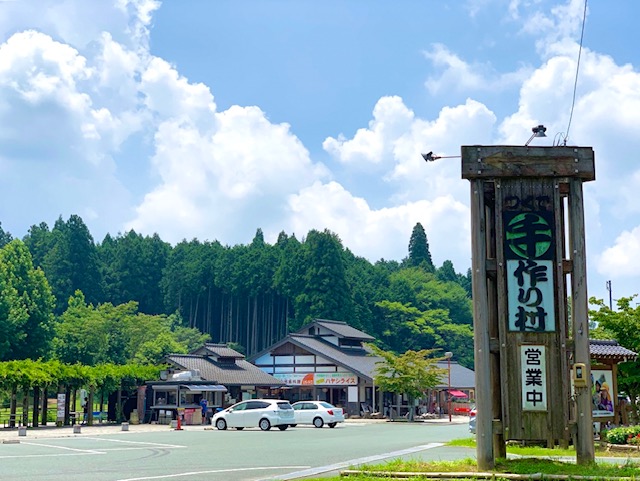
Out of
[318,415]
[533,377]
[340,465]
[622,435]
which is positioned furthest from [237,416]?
[533,377]

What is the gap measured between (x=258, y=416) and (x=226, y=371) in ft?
53.9

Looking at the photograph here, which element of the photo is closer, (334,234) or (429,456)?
(429,456)

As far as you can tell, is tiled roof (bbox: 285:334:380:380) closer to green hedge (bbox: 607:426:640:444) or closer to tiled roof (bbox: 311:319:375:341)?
tiled roof (bbox: 311:319:375:341)

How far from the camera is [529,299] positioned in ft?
44.5

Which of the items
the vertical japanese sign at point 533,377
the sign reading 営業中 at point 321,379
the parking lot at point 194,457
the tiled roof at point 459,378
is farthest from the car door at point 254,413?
the vertical japanese sign at point 533,377

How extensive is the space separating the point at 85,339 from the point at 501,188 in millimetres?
61048

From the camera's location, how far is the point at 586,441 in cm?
1326

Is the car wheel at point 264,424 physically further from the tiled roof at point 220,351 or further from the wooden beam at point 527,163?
the wooden beam at point 527,163

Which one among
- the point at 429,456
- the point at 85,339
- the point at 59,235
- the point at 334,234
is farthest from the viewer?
the point at 59,235

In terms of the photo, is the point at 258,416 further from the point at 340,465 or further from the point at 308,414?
the point at 340,465

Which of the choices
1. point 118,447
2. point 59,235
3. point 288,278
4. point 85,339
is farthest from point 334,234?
point 118,447

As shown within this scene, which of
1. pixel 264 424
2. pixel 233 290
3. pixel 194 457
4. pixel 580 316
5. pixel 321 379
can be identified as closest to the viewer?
pixel 580 316

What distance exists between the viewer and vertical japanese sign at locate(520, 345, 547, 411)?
524 inches

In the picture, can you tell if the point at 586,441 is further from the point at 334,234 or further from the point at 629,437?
the point at 334,234
